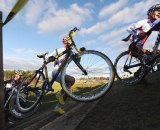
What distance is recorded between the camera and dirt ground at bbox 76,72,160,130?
15.7 ft

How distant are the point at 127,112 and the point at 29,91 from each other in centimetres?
326

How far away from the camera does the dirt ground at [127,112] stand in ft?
15.7

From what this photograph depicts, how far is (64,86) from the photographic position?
6188 millimetres

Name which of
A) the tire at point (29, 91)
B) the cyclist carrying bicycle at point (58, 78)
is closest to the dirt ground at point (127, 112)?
the cyclist carrying bicycle at point (58, 78)

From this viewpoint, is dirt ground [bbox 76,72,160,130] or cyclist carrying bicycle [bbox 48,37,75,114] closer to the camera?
dirt ground [bbox 76,72,160,130]

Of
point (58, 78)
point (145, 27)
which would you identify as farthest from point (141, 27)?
point (58, 78)

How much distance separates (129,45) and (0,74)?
5916mm

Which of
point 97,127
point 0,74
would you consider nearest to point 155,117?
point 97,127

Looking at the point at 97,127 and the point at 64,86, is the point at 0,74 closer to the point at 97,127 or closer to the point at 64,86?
the point at 97,127

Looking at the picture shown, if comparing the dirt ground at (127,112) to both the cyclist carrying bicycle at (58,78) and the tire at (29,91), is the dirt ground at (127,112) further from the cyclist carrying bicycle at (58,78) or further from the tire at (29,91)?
the tire at (29,91)

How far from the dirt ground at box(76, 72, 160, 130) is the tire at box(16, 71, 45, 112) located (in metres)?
1.75

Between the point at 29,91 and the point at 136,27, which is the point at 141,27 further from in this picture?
the point at 29,91

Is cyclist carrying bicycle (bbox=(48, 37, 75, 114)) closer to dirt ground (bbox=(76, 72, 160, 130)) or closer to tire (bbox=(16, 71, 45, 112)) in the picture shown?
tire (bbox=(16, 71, 45, 112))

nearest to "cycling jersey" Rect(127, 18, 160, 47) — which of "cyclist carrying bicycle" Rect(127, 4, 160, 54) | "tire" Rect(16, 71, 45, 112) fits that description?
"cyclist carrying bicycle" Rect(127, 4, 160, 54)
